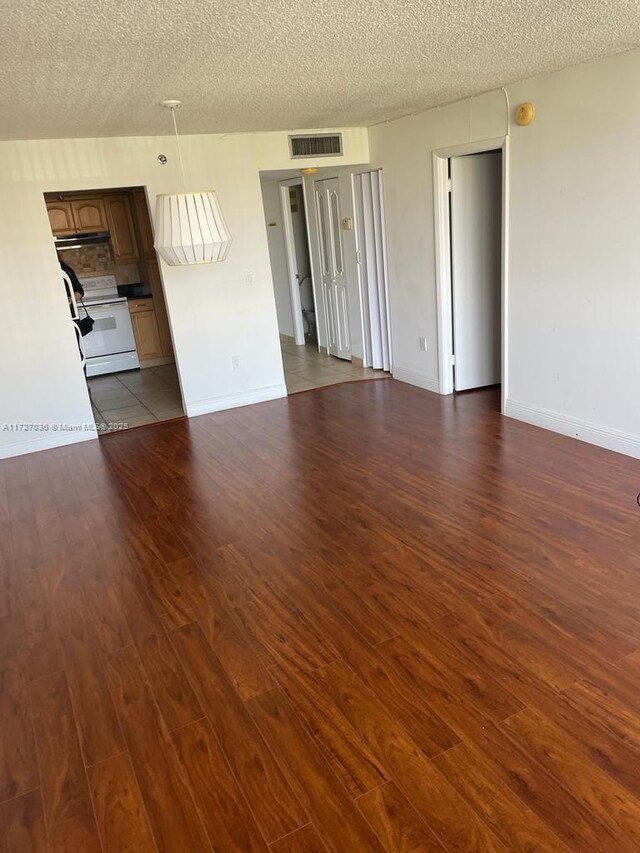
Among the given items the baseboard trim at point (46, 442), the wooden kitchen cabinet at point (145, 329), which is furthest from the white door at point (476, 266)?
the wooden kitchen cabinet at point (145, 329)

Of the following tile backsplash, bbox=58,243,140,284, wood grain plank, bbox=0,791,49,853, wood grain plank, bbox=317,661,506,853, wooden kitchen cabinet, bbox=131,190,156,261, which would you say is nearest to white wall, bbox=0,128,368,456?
wooden kitchen cabinet, bbox=131,190,156,261

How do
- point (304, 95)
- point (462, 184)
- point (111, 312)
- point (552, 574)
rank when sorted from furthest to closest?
point (111, 312) → point (462, 184) → point (304, 95) → point (552, 574)

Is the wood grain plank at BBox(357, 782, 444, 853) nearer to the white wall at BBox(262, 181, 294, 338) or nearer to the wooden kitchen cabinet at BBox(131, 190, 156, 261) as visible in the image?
the wooden kitchen cabinet at BBox(131, 190, 156, 261)

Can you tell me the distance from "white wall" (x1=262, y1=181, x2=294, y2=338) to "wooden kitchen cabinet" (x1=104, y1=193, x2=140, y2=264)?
5.65 ft

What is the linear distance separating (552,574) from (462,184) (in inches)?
143

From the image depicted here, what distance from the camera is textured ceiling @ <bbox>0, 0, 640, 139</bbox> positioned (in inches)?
93.2

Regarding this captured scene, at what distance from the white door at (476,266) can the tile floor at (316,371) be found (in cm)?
108

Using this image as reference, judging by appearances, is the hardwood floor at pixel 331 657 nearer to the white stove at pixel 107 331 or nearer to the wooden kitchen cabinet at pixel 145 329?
the white stove at pixel 107 331

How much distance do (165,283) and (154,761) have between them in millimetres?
4248

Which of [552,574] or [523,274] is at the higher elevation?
[523,274]

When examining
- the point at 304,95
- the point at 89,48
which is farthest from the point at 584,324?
the point at 89,48

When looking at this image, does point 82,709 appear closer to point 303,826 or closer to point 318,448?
point 303,826

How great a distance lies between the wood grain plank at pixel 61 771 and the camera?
1818 millimetres

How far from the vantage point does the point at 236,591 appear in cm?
297
